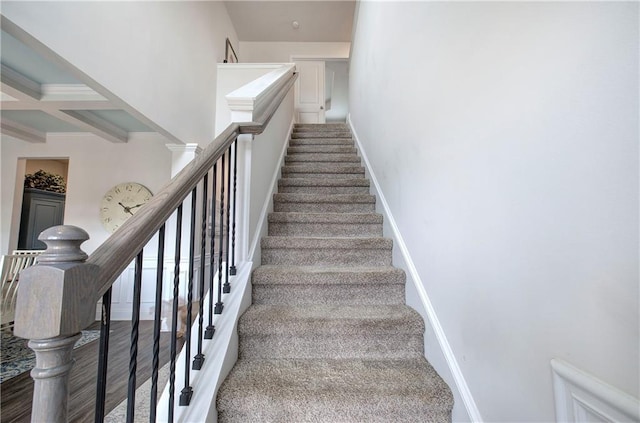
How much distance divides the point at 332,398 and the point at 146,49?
10.0 feet

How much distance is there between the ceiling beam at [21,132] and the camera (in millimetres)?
3596

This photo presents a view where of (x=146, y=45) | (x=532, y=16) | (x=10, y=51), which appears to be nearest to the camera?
(x=532, y=16)

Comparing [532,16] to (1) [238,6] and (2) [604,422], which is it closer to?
(2) [604,422]

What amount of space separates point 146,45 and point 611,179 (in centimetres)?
323

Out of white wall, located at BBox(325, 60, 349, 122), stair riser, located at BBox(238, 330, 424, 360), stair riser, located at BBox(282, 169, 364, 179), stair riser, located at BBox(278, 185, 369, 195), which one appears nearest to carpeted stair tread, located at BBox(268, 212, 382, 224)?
stair riser, located at BBox(278, 185, 369, 195)

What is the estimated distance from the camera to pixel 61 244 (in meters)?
0.44

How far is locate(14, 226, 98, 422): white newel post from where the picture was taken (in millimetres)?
412

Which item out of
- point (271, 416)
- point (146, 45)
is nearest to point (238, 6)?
point (146, 45)

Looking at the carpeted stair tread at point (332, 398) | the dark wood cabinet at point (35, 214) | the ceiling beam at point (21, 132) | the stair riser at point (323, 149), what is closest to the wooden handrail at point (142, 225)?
the carpeted stair tread at point (332, 398)

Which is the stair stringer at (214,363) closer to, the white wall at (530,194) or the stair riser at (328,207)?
the white wall at (530,194)

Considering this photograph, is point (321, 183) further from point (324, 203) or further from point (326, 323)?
point (326, 323)

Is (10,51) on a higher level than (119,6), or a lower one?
lower

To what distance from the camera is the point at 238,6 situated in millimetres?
4891

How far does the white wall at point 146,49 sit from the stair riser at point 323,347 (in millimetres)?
2006
